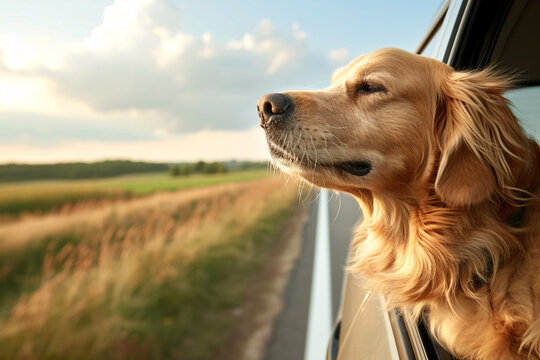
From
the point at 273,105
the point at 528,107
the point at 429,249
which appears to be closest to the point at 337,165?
the point at 273,105

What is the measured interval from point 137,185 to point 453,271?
6.78 metres

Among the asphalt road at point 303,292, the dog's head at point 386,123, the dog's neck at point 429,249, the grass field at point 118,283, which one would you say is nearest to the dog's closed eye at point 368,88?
the dog's head at point 386,123

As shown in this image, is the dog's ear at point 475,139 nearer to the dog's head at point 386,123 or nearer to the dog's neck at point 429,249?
the dog's head at point 386,123

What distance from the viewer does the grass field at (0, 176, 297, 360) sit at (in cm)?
321

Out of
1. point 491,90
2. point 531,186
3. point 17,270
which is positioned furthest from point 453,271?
point 17,270

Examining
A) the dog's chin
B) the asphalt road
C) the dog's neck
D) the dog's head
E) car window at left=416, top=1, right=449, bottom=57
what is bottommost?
the asphalt road

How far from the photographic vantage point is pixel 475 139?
1.51 metres

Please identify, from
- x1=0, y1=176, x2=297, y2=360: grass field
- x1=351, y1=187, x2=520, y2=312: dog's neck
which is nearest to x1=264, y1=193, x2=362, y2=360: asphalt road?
x1=351, y1=187, x2=520, y2=312: dog's neck

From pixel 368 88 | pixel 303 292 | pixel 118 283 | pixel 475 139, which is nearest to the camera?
pixel 475 139

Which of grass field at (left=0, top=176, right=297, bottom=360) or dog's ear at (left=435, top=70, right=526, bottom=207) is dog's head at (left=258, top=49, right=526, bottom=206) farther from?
grass field at (left=0, top=176, right=297, bottom=360)

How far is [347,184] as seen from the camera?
5.65ft

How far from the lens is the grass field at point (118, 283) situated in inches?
126

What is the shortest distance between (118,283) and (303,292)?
238 centimetres

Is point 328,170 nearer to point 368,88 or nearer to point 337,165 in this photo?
point 337,165
